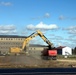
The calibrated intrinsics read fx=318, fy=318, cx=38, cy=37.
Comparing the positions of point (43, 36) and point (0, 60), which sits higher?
point (43, 36)

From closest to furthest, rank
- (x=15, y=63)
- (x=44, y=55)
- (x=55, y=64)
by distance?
(x=15, y=63) → (x=55, y=64) → (x=44, y=55)

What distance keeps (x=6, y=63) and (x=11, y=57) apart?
13.3 feet

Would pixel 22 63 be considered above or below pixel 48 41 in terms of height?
below

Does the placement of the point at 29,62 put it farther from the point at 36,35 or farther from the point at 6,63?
the point at 36,35

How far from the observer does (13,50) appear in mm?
175875

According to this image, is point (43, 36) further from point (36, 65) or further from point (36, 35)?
point (36, 65)

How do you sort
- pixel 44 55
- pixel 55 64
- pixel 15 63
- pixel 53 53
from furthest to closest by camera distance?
pixel 44 55 → pixel 53 53 → pixel 55 64 → pixel 15 63

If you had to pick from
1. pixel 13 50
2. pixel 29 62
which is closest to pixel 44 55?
pixel 13 50

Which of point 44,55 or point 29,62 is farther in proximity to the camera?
point 44,55

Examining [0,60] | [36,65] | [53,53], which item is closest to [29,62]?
[36,65]

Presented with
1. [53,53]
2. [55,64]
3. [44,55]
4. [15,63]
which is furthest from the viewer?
[44,55]

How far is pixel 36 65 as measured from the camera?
153750 millimetres

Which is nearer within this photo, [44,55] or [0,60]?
[0,60]

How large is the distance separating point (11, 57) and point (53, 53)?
35.2 m
